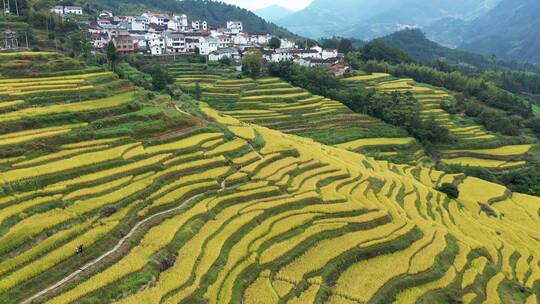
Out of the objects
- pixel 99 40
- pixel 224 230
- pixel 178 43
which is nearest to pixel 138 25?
pixel 178 43

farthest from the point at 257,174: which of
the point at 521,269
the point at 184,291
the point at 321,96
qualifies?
the point at 321,96

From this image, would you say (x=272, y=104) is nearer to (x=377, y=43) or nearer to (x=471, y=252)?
(x=471, y=252)

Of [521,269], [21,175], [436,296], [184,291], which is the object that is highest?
[21,175]

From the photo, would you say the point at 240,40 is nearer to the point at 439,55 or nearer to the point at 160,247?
the point at 160,247

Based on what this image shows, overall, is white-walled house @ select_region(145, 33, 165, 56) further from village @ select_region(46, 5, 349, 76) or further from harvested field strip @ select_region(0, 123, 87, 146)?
harvested field strip @ select_region(0, 123, 87, 146)

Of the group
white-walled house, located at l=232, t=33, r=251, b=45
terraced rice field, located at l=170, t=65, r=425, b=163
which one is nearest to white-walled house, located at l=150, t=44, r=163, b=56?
terraced rice field, located at l=170, t=65, r=425, b=163

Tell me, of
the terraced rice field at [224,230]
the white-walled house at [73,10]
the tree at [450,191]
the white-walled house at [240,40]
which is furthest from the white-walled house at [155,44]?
the tree at [450,191]
